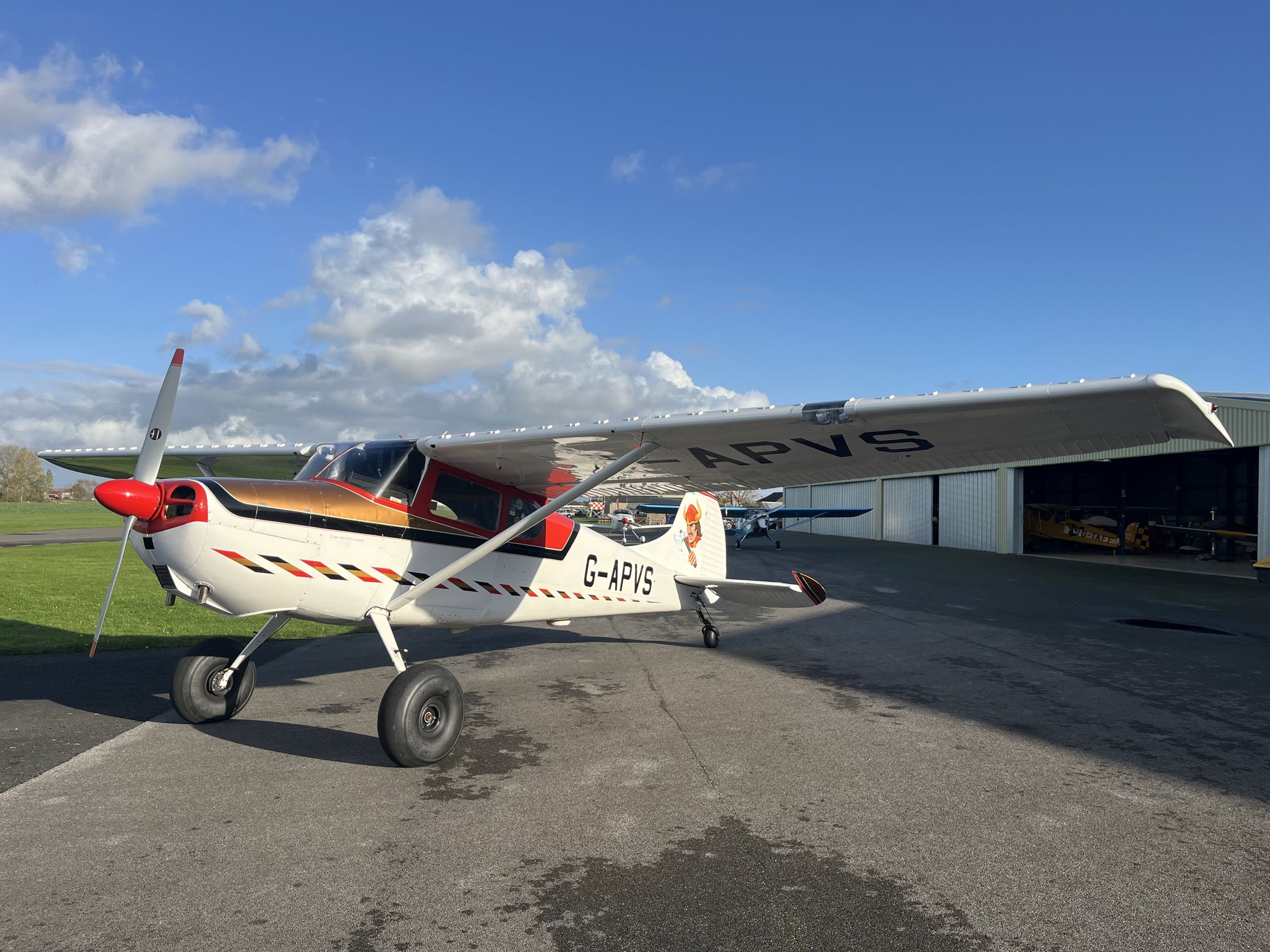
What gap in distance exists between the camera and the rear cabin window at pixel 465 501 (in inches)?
230

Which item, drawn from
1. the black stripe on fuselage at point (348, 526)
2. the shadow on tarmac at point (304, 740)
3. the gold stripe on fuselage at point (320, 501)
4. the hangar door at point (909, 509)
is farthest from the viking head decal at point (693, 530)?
the hangar door at point (909, 509)

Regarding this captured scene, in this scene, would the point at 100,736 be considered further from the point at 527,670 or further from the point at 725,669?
the point at 725,669

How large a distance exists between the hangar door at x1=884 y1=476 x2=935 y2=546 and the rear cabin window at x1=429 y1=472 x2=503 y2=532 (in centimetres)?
3382

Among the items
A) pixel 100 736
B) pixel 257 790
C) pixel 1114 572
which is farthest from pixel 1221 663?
pixel 1114 572

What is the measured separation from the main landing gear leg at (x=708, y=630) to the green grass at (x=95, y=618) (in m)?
5.02

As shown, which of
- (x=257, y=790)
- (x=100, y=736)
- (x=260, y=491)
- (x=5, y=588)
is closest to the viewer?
(x=257, y=790)

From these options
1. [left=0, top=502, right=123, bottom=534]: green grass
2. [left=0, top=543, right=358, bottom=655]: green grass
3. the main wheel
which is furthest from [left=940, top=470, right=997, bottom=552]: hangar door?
[left=0, top=502, right=123, bottom=534]: green grass

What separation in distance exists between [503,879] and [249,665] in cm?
359

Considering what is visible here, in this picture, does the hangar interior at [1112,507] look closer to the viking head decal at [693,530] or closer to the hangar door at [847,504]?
the hangar door at [847,504]

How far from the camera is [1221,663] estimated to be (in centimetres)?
798

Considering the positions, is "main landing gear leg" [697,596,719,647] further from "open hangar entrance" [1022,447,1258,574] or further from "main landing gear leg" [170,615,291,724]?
"open hangar entrance" [1022,447,1258,574]

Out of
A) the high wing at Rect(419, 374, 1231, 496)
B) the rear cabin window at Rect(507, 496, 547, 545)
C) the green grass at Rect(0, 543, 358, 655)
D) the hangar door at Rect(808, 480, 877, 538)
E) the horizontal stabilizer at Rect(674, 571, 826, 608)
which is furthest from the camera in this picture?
the hangar door at Rect(808, 480, 877, 538)

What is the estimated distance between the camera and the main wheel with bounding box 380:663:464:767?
4.46 m

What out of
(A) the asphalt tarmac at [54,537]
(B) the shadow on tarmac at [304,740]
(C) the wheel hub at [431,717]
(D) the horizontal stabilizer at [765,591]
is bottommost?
(A) the asphalt tarmac at [54,537]
